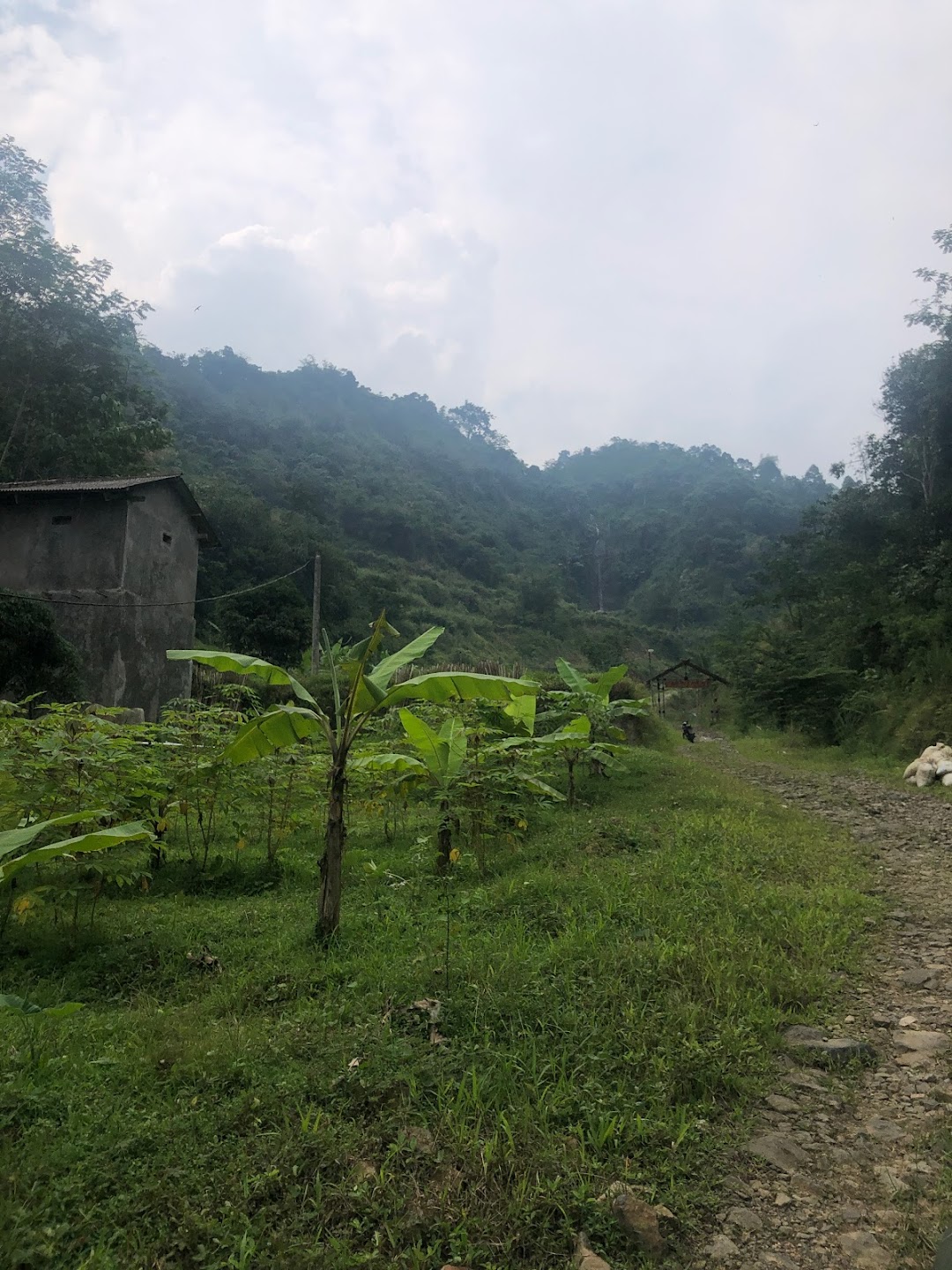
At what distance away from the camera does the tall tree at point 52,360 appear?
69.6 feet

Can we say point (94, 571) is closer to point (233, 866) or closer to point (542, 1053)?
point (233, 866)

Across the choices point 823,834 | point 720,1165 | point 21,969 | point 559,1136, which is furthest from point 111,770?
point 823,834

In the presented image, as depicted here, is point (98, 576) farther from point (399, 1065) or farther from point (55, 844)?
point (399, 1065)

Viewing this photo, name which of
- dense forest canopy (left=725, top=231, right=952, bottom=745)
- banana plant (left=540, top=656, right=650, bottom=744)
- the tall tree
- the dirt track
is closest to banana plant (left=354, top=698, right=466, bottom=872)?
banana plant (left=540, top=656, right=650, bottom=744)

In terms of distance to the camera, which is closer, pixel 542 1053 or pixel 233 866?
pixel 542 1053

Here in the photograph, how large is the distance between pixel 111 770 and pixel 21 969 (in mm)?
1307

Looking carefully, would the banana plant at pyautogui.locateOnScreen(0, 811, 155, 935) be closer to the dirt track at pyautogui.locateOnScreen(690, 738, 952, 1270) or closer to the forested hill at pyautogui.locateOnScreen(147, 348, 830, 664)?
the dirt track at pyautogui.locateOnScreen(690, 738, 952, 1270)

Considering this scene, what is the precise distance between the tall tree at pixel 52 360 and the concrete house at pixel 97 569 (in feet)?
19.0

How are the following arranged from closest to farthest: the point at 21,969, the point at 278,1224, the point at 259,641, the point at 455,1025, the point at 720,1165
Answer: the point at 278,1224 < the point at 720,1165 < the point at 455,1025 < the point at 21,969 < the point at 259,641

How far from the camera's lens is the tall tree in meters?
21.2

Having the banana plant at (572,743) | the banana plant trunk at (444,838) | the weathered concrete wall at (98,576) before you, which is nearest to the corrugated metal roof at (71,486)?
the weathered concrete wall at (98,576)

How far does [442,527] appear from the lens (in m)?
51.0

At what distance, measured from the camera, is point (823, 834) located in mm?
7480

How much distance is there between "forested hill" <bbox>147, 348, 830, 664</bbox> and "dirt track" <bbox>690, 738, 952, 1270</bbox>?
25.3 metres
